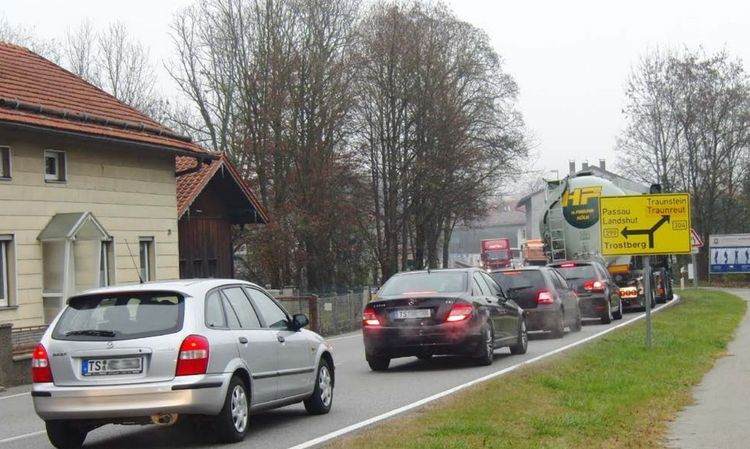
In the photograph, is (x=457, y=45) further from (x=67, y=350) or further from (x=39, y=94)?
(x=67, y=350)

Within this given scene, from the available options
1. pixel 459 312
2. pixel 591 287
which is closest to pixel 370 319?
pixel 459 312

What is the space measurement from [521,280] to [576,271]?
20.0 feet

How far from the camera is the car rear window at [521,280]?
76.5 feet

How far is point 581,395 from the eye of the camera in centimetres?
1246

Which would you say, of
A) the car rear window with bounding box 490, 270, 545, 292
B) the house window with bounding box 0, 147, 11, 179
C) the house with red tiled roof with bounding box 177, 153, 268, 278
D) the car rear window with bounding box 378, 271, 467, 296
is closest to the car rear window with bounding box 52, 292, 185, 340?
the car rear window with bounding box 378, 271, 467, 296

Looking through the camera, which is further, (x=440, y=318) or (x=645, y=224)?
(x=645, y=224)

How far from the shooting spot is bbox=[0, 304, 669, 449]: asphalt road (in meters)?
10.4

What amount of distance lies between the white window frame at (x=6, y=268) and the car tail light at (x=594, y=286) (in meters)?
13.6

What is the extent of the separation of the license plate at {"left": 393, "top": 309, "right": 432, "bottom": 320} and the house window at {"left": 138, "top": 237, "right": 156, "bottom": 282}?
512 inches

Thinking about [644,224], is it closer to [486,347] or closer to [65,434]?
[486,347]

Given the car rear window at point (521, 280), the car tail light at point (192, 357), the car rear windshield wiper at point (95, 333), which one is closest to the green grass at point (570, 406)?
the car tail light at point (192, 357)

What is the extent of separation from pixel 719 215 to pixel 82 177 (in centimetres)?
6130

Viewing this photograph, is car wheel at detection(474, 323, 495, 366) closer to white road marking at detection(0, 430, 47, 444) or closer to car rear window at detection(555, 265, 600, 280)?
white road marking at detection(0, 430, 47, 444)

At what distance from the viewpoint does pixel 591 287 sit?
28.4m
